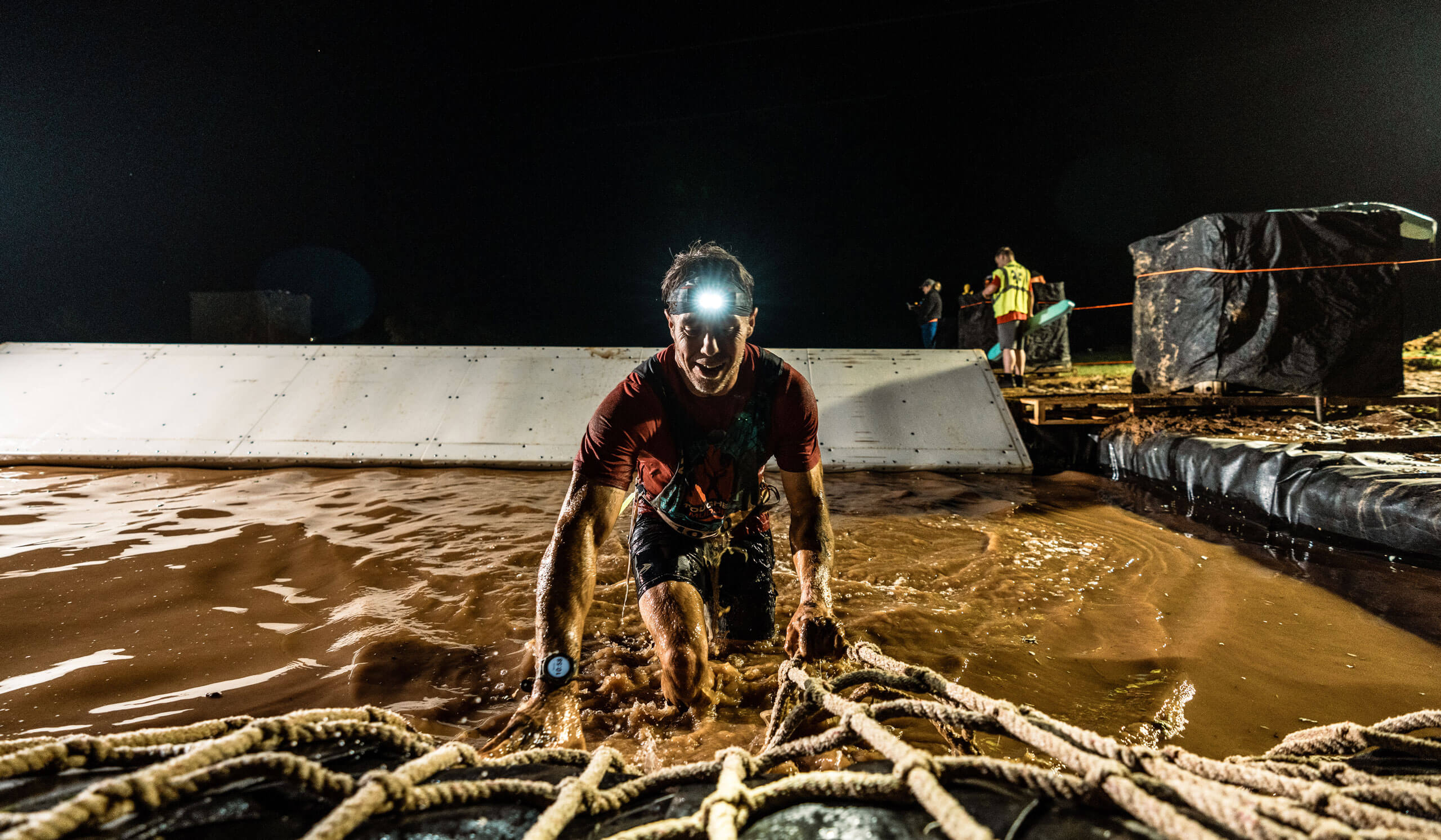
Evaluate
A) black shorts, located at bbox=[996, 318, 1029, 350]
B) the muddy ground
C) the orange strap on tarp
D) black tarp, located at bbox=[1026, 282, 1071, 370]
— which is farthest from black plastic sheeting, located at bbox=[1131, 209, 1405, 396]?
black tarp, located at bbox=[1026, 282, 1071, 370]

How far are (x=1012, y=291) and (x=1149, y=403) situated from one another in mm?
2375

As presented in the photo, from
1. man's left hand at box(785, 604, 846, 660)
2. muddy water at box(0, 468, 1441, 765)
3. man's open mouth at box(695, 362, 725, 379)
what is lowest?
muddy water at box(0, 468, 1441, 765)

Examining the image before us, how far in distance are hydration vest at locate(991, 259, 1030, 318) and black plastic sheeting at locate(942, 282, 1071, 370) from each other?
2015mm

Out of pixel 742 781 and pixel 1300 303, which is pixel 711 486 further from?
pixel 1300 303

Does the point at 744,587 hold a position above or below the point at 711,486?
below

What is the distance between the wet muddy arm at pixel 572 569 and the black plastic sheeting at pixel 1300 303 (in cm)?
606

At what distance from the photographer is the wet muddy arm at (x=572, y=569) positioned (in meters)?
1.78

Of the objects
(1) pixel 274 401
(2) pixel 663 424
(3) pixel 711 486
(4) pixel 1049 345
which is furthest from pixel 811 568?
(4) pixel 1049 345

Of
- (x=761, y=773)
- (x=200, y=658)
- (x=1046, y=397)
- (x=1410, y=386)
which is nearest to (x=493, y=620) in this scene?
(x=200, y=658)

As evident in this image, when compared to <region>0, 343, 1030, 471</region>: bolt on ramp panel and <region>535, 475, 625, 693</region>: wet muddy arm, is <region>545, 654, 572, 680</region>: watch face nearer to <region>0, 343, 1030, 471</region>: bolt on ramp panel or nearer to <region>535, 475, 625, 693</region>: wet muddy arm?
<region>535, 475, 625, 693</region>: wet muddy arm

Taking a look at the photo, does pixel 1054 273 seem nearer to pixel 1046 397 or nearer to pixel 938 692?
pixel 1046 397

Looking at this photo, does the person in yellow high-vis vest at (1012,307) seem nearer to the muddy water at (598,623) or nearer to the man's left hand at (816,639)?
the muddy water at (598,623)

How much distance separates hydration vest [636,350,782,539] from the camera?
209cm

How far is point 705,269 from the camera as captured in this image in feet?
6.52
